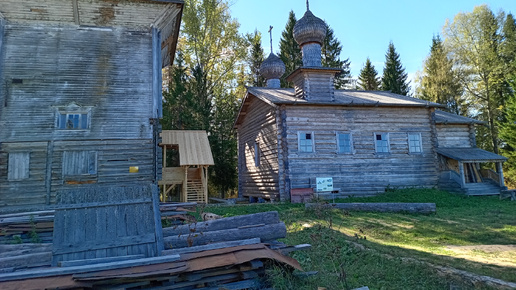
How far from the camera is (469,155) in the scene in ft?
61.8

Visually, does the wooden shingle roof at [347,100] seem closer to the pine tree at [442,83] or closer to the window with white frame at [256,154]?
the window with white frame at [256,154]

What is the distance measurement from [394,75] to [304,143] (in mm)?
27386

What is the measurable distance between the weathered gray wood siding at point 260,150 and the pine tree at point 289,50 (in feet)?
50.0

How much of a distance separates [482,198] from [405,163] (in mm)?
4318

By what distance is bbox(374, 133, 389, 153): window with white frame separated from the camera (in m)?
18.5

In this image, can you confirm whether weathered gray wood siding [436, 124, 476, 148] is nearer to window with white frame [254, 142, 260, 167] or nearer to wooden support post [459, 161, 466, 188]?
wooden support post [459, 161, 466, 188]

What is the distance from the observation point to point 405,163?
61.1 feet

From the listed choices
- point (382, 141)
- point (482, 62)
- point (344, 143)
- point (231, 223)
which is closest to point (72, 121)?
point (231, 223)

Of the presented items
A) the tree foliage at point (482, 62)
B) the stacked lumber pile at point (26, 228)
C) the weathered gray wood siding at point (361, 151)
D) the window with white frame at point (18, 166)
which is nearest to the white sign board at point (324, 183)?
the weathered gray wood siding at point (361, 151)

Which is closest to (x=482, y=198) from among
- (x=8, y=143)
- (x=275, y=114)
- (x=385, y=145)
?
(x=385, y=145)

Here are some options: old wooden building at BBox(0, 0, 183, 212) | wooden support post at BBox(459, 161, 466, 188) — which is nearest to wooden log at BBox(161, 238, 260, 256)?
old wooden building at BBox(0, 0, 183, 212)

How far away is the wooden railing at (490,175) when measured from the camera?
1941 cm

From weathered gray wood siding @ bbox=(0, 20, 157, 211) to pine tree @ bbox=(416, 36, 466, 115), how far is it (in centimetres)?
3047

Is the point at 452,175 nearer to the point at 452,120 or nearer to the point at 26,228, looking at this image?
the point at 452,120
